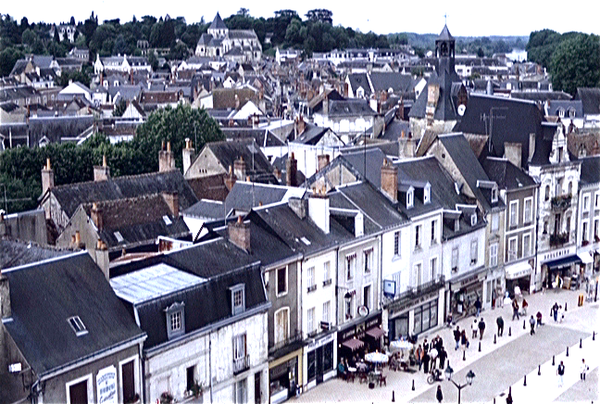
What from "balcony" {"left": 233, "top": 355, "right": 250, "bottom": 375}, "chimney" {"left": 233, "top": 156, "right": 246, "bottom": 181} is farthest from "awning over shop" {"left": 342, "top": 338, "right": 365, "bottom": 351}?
"chimney" {"left": 233, "top": 156, "right": 246, "bottom": 181}

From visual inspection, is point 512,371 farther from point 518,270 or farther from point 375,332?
point 518,270

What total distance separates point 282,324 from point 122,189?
16.4 meters

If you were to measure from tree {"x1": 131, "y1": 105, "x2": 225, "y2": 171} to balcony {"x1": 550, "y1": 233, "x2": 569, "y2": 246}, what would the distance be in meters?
27.5

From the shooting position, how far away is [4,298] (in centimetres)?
2227

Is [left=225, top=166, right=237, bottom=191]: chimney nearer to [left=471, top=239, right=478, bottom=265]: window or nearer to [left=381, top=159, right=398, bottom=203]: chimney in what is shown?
[left=381, top=159, right=398, bottom=203]: chimney

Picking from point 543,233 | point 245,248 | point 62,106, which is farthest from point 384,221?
point 62,106

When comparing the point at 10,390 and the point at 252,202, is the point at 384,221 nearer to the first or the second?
the point at 252,202

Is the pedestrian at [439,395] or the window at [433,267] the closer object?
the pedestrian at [439,395]

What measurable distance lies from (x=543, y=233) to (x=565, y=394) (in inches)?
710

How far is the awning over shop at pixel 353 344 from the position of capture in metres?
34.1

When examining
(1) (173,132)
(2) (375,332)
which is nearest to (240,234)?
(2) (375,332)

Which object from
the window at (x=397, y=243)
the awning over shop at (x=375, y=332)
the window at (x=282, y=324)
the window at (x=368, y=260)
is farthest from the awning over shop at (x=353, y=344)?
the window at (x=397, y=243)

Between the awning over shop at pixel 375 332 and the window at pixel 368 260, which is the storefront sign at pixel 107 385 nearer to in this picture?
the awning over shop at pixel 375 332

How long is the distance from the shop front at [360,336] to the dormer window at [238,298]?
6967mm
